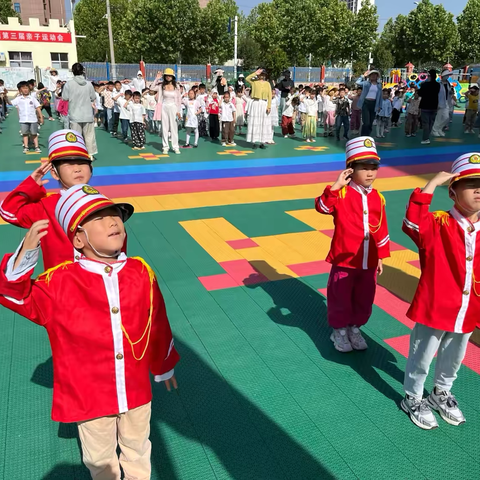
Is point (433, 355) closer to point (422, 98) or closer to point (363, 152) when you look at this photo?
point (363, 152)

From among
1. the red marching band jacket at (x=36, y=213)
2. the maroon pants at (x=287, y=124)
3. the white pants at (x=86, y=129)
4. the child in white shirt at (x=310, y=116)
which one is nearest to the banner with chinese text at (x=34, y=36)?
the maroon pants at (x=287, y=124)

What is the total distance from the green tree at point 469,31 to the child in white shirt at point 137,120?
54.7 meters

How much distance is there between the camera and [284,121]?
15.3 meters

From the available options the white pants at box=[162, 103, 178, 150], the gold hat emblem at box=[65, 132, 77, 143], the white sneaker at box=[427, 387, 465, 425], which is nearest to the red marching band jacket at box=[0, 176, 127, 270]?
the gold hat emblem at box=[65, 132, 77, 143]

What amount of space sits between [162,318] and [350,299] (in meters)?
1.84

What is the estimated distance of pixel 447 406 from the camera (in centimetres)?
298

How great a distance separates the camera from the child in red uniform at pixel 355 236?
3340 mm

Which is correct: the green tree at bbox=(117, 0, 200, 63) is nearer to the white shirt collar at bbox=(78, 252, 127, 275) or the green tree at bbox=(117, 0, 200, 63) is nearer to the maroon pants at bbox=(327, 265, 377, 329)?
the maroon pants at bbox=(327, 265, 377, 329)

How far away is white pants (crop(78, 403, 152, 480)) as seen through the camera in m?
2.15

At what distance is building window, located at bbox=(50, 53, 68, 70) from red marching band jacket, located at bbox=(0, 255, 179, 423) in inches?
1671

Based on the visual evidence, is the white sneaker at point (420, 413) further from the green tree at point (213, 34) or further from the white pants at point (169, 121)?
the green tree at point (213, 34)

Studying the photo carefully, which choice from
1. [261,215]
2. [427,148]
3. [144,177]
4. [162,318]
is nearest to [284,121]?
[427,148]

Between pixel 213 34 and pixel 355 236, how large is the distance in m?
49.6

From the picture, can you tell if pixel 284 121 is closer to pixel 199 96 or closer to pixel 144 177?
pixel 199 96
